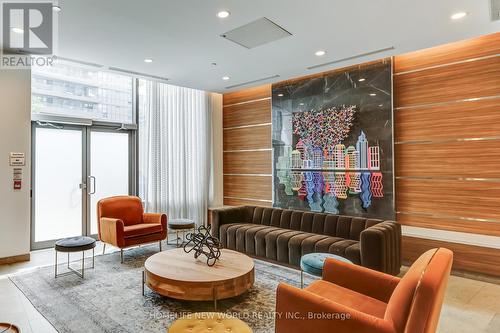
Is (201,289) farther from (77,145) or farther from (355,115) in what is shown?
(77,145)

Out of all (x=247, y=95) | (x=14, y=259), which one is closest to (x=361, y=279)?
(x=14, y=259)

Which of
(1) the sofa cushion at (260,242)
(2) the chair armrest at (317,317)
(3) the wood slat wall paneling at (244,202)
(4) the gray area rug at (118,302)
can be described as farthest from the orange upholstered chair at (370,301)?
(3) the wood slat wall paneling at (244,202)

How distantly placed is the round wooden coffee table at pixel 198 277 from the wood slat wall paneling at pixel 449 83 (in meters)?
3.45

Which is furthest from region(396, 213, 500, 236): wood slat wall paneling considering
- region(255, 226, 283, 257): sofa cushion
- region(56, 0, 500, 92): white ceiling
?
region(56, 0, 500, 92): white ceiling

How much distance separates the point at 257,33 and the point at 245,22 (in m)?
0.32

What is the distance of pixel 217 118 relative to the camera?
7320 millimetres

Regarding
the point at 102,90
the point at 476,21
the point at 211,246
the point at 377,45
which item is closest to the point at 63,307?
the point at 211,246

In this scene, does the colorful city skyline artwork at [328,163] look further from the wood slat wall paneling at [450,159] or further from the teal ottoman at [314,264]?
the teal ottoman at [314,264]

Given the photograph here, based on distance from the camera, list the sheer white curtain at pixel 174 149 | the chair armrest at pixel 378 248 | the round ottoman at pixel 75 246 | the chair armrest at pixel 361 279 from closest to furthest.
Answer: the chair armrest at pixel 361 279 → the chair armrest at pixel 378 248 → the round ottoman at pixel 75 246 → the sheer white curtain at pixel 174 149

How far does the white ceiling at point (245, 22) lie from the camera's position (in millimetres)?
3033

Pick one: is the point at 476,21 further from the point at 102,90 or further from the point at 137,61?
the point at 102,90

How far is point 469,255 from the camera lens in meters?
3.92

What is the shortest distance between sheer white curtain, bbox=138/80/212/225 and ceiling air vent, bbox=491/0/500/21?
17.5ft

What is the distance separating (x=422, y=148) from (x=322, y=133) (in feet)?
5.32
